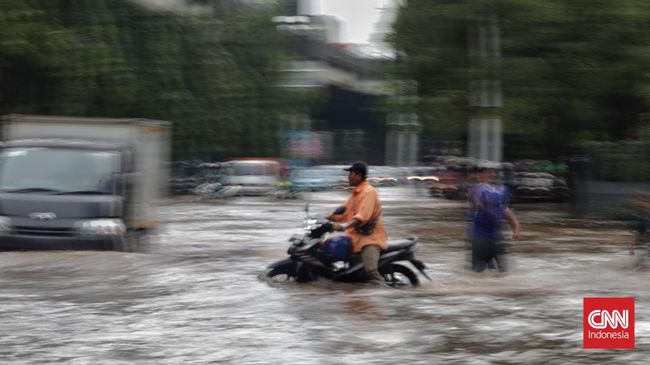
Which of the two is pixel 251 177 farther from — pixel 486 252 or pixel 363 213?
pixel 363 213

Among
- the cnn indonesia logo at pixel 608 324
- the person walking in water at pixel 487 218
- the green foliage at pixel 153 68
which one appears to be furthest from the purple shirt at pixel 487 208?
the green foliage at pixel 153 68

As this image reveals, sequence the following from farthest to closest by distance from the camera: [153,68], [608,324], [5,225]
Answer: [153,68], [5,225], [608,324]

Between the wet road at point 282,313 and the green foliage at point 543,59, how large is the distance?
15.3m

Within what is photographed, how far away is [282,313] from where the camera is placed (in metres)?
11.4

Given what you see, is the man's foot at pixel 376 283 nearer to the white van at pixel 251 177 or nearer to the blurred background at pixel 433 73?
the blurred background at pixel 433 73

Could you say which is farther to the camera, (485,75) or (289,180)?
(289,180)

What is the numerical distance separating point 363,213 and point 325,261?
92cm

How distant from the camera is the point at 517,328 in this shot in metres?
10.3

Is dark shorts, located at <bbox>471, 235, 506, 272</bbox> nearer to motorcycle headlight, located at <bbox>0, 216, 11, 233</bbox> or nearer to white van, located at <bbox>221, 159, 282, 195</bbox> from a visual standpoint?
motorcycle headlight, located at <bbox>0, 216, 11, 233</bbox>

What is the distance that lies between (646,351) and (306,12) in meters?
89.4

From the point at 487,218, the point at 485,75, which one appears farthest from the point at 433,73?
the point at 487,218

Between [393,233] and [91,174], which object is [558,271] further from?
[393,233]

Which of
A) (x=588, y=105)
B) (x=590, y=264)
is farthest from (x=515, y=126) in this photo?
(x=590, y=264)

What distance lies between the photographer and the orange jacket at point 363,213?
12938 millimetres
